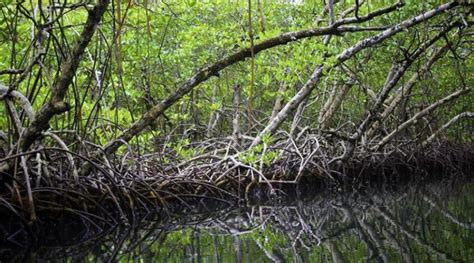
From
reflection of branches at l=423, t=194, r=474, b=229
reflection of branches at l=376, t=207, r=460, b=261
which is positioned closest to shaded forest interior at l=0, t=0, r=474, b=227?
reflection of branches at l=376, t=207, r=460, b=261

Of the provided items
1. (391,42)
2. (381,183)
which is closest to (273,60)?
(391,42)

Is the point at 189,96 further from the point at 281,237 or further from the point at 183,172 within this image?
the point at 281,237

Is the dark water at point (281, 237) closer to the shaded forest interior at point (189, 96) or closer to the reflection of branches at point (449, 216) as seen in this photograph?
the reflection of branches at point (449, 216)

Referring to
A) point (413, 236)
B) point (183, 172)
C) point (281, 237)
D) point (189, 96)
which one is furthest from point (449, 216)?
point (189, 96)

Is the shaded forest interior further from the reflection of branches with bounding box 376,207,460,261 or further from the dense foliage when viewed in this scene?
the reflection of branches with bounding box 376,207,460,261

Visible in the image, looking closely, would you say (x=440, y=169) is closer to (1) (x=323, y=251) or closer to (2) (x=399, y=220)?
(2) (x=399, y=220)

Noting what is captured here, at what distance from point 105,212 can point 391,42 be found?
129 inches

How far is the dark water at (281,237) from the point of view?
2.07m

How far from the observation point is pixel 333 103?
7457mm

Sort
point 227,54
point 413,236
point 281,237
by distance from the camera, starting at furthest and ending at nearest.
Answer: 1. point 227,54
2. point 281,237
3. point 413,236

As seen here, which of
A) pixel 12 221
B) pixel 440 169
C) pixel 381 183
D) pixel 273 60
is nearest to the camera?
pixel 12 221

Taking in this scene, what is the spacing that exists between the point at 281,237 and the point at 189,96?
3.72m

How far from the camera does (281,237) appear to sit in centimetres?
255

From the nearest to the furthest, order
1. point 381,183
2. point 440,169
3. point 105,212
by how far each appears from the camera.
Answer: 1. point 105,212
2. point 381,183
3. point 440,169
